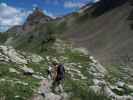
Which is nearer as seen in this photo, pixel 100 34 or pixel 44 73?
pixel 44 73

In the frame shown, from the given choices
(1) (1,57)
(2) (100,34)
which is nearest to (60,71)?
(1) (1,57)

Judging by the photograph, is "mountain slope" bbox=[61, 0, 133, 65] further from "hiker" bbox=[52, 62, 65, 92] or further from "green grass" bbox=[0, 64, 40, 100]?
"hiker" bbox=[52, 62, 65, 92]

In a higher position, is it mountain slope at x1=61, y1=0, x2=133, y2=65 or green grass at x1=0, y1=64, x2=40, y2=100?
mountain slope at x1=61, y1=0, x2=133, y2=65

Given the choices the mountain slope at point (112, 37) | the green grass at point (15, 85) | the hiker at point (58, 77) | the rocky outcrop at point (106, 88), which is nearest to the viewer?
the rocky outcrop at point (106, 88)

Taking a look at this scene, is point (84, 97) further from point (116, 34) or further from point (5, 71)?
point (116, 34)

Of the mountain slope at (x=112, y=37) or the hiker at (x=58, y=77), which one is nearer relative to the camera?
the hiker at (x=58, y=77)

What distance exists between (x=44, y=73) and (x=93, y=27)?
162m

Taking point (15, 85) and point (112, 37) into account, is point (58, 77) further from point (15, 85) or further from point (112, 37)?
point (112, 37)

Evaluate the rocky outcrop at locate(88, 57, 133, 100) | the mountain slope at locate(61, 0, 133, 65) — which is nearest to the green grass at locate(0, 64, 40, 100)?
the rocky outcrop at locate(88, 57, 133, 100)

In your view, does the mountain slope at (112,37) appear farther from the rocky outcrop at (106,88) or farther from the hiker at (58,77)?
the hiker at (58,77)

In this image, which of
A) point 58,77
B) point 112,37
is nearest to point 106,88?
point 58,77

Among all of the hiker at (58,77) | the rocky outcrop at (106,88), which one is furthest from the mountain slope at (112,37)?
the hiker at (58,77)

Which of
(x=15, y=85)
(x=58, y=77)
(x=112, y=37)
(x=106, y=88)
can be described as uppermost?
(x=112, y=37)

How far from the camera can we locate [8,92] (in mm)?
27203
